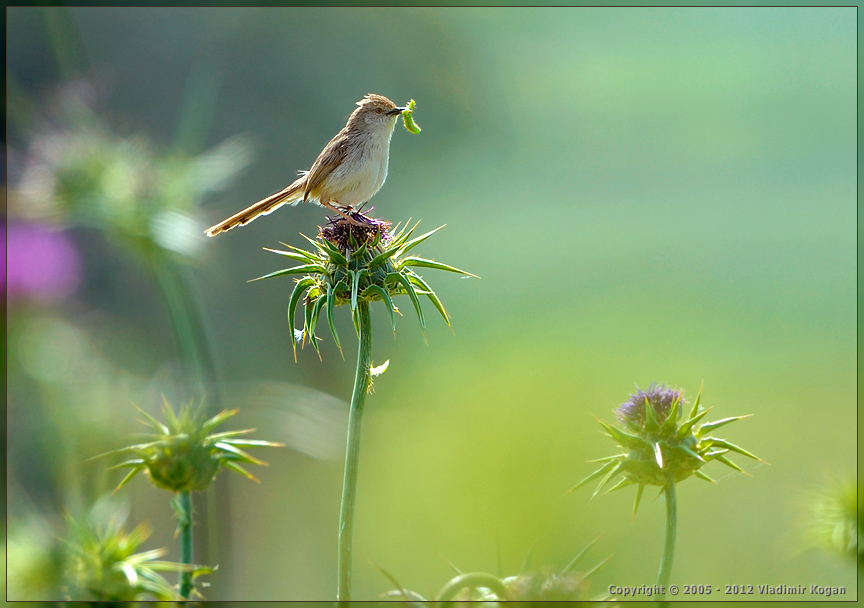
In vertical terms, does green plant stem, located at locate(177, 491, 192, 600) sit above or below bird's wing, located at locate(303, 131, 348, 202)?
below

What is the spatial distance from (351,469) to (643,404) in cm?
102

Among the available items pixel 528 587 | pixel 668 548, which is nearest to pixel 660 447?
pixel 668 548

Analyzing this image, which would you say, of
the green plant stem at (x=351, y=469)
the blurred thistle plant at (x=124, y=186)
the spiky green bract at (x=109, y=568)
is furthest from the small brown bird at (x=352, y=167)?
the spiky green bract at (x=109, y=568)

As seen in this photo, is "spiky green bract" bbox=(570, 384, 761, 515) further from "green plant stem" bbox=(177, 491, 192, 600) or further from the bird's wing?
the bird's wing

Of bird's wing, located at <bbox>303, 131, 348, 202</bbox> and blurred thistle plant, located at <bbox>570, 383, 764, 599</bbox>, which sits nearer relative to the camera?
blurred thistle plant, located at <bbox>570, 383, 764, 599</bbox>

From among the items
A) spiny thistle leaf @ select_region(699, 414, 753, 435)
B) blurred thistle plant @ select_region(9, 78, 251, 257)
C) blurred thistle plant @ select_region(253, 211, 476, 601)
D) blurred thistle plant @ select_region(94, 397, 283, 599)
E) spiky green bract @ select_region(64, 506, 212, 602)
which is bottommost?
spiky green bract @ select_region(64, 506, 212, 602)

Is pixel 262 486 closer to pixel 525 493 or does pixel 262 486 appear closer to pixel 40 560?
pixel 525 493

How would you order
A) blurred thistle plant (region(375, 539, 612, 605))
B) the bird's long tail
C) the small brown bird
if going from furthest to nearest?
the bird's long tail → the small brown bird → blurred thistle plant (region(375, 539, 612, 605))

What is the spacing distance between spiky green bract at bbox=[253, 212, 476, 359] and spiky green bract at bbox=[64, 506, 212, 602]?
80 cm

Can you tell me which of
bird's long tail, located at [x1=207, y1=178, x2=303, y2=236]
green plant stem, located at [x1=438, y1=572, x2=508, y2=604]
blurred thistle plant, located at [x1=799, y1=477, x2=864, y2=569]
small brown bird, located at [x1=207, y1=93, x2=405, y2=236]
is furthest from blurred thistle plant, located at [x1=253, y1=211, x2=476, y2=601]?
blurred thistle plant, located at [x1=799, y1=477, x2=864, y2=569]

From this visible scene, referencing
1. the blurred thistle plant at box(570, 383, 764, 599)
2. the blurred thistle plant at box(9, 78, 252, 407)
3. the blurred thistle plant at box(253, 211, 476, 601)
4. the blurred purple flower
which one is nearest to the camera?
the blurred thistle plant at box(570, 383, 764, 599)

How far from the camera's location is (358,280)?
215 cm

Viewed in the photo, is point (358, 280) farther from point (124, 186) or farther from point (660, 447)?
point (124, 186)

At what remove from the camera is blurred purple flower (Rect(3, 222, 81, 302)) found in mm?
4402
